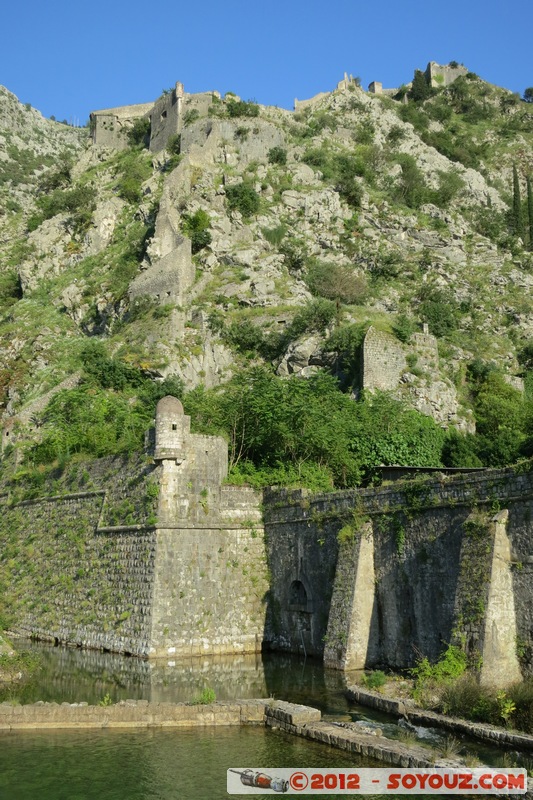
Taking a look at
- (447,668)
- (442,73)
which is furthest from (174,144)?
(447,668)

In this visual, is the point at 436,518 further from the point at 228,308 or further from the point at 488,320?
the point at 488,320

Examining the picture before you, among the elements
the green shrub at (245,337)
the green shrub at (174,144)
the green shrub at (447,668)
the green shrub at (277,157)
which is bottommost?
the green shrub at (447,668)

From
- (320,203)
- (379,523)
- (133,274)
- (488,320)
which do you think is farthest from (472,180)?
(379,523)

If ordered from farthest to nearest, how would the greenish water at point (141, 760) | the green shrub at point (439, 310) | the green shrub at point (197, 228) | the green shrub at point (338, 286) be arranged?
the green shrub at point (197, 228) < the green shrub at point (338, 286) < the green shrub at point (439, 310) < the greenish water at point (141, 760)

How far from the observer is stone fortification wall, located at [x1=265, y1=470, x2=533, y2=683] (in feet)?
47.7

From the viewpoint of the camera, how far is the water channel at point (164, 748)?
10977 mm

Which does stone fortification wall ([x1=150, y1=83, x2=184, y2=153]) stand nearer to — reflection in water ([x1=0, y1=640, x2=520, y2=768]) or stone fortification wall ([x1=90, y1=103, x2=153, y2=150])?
stone fortification wall ([x1=90, y1=103, x2=153, y2=150])

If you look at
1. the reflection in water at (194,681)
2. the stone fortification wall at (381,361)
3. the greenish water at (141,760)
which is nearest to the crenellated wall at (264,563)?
the reflection in water at (194,681)

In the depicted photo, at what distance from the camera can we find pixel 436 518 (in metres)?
17.0

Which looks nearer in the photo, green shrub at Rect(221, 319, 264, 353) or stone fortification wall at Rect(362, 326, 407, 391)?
stone fortification wall at Rect(362, 326, 407, 391)

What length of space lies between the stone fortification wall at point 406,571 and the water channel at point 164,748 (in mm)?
1754

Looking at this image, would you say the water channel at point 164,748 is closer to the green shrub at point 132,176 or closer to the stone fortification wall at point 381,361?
the stone fortification wall at point 381,361

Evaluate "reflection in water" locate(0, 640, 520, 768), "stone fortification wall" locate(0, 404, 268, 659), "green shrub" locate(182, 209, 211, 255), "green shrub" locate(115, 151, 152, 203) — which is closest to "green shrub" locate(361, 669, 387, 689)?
"reflection in water" locate(0, 640, 520, 768)

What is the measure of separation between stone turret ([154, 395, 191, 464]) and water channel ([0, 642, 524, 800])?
20.5 ft
